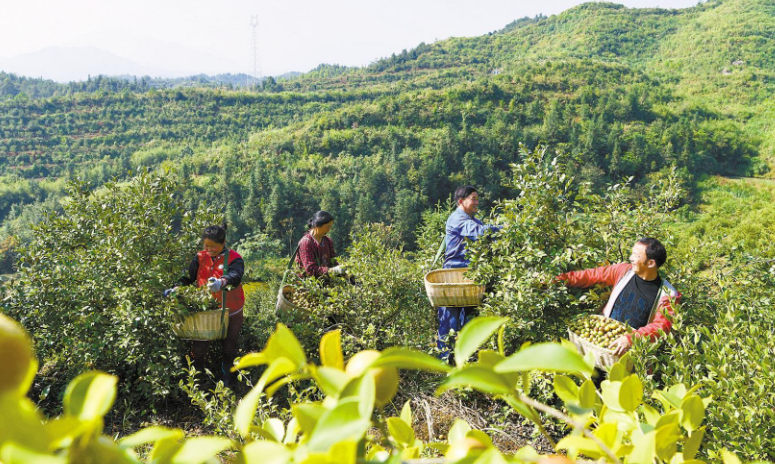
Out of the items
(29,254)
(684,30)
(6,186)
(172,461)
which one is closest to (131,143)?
(6,186)

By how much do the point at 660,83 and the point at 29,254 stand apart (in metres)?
69.1

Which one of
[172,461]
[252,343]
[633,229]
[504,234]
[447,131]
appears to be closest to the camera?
[172,461]

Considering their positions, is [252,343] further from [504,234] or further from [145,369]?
[504,234]

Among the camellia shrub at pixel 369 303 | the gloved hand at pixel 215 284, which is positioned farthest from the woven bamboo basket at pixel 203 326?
the camellia shrub at pixel 369 303

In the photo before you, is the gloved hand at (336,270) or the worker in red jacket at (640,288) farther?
the gloved hand at (336,270)

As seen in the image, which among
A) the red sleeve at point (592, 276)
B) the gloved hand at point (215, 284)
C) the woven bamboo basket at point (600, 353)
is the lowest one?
the woven bamboo basket at point (600, 353)

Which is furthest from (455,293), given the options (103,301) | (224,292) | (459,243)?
(103,301)

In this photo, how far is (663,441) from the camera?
541 millimetres

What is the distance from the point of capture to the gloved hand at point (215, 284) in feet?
9.92

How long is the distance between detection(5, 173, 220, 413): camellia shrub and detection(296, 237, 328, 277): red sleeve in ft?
3.06

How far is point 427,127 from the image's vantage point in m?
54.7

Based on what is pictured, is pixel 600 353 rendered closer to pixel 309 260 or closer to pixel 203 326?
pixel 309 260

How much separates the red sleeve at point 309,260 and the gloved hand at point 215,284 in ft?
1.99

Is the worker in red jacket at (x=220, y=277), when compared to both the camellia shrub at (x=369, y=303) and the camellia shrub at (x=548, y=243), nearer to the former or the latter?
the camellia shrub at (x=369, y=303)
